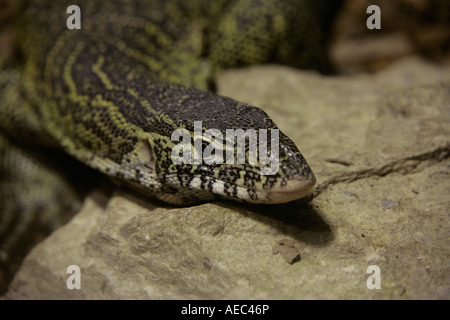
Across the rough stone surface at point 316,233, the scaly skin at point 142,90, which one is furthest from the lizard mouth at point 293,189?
the rough stone surface at point 316,233

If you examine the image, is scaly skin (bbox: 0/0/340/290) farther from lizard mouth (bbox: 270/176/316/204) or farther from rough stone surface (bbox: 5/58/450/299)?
rough stone surface (bbox: 5/58/450/299)

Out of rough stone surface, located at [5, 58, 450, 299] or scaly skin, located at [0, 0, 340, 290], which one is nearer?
rough stone surface, located at [5, 58, 450, 299]

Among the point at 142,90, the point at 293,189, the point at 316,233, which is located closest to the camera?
the point at 293,189

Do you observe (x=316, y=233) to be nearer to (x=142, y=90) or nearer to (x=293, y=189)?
(x=293, y=189)

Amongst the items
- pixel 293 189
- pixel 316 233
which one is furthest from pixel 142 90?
pixel 316 233

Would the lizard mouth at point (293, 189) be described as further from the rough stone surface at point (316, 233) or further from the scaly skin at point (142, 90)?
the rough stone surface at point (316, 233)

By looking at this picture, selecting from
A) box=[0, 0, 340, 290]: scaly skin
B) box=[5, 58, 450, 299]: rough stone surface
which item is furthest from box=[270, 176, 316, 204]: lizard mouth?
box=[5, 58, 450, 299]: rough stone surface

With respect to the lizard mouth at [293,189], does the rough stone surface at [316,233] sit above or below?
below
